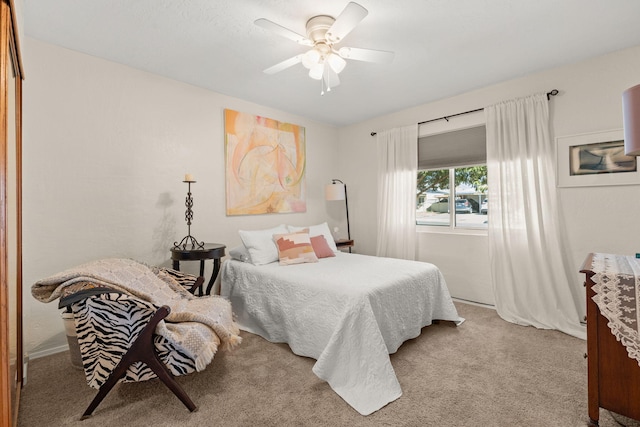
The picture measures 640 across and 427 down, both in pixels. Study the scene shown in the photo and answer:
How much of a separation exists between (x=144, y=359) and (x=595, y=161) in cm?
387

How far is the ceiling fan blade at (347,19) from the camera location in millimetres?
1758

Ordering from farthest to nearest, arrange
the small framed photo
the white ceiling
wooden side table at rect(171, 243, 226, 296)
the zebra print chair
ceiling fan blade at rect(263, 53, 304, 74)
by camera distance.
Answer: wooden side table at rect(171, 243, 226, 296), the small framed photo, ceiling fan blade at rect(263, 53, 304, 74), the white ceiling, the zebra print chair

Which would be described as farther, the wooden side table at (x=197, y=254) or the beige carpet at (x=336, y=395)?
the wooden side table at (x=197, y=254)

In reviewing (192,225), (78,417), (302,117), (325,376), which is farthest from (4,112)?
(302,117)

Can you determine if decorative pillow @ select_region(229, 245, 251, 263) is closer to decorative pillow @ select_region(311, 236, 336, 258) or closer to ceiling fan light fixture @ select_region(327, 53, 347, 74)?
decorative pillow @ select_region(311, 236, 336, 258)

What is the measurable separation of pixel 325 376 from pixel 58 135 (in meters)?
2.82

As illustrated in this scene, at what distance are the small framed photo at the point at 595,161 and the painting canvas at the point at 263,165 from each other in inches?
117

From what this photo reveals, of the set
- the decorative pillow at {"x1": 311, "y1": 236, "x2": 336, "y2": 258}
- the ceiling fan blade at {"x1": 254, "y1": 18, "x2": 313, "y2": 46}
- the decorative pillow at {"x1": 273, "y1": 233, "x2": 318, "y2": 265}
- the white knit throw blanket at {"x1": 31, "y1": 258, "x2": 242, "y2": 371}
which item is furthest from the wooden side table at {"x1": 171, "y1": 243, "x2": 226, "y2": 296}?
the ceiling fan blade at {"x1": 254, "y1": 18, "x2": 313, "y2": 46}

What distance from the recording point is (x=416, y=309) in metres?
2.64

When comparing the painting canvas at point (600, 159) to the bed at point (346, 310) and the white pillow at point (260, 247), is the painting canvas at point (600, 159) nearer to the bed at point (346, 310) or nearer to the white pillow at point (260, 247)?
the bed at point (346, 310)

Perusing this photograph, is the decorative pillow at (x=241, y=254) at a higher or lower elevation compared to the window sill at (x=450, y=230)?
lower

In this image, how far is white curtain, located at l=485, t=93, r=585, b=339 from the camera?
9.77 feet

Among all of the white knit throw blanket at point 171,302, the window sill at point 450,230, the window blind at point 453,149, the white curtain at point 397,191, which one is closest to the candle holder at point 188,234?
the white knit throw blanket at point 171,302

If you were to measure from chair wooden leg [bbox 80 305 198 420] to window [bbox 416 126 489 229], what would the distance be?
11.0ft
